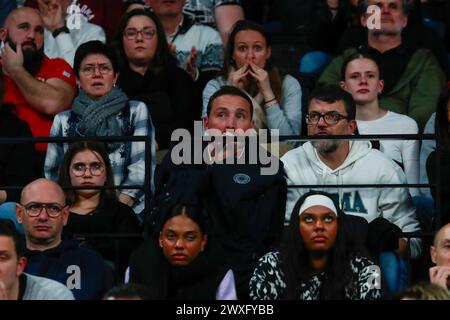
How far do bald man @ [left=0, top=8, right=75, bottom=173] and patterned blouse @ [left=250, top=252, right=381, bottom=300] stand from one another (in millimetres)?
2603

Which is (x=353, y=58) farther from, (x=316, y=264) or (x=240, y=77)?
(x=316, y=264)

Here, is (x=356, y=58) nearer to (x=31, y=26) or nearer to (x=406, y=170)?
(x=406, y=170)

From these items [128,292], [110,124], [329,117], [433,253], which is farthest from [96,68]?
[128,292]

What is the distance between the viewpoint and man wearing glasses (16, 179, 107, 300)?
13.0m

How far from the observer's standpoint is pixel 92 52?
576 inches

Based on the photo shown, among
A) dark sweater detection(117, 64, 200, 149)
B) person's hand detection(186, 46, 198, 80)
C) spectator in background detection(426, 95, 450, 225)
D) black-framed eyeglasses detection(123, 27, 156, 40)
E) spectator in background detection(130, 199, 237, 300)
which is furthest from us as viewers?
person's hand detection(186, 46, 198, 80)

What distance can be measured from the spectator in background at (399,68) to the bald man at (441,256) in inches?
73.2

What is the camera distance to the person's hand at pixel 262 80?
47.6 ft

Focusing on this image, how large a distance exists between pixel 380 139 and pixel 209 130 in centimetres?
116

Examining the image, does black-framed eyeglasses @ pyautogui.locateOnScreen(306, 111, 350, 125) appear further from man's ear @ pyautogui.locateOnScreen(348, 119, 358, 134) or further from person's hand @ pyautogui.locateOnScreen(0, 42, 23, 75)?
person's hand @ pyautogui.locateOnScreen(0, 42, 23, 75)

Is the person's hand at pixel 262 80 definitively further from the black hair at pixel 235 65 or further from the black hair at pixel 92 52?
the black hair at pixel 92 52

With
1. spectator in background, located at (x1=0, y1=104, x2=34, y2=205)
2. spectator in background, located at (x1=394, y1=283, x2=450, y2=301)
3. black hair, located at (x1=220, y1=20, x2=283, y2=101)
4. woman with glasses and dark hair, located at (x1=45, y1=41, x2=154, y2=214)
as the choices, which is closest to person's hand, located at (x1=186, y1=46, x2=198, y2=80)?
black hair, located at (x1=220, y1=20, x2=283, y2=101)

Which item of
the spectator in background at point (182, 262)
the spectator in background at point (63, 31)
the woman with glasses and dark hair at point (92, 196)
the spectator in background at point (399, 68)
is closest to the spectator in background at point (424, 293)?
the spectator in background at point (182, 262)

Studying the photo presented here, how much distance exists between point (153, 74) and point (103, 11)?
1.39m
